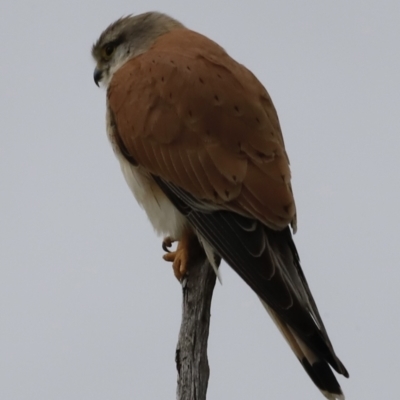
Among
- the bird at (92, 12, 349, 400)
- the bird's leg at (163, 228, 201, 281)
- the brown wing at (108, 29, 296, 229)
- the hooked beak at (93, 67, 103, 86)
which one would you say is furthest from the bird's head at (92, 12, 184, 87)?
the bird's leg at (163, 228, 201, 281)

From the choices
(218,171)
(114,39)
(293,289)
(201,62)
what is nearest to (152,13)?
(114,39)

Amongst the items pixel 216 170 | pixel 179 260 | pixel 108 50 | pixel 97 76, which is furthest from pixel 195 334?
pixel 108 50

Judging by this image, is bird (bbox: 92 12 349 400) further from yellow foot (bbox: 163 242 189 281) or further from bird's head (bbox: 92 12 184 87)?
bird's head (bbox: 92 12 184 87)

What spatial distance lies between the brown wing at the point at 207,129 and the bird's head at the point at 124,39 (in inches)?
24.5

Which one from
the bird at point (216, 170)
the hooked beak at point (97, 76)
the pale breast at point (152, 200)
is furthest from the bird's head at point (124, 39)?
the pale breast at point (152, 200)

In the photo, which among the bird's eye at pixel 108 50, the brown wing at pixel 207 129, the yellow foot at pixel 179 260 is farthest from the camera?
the bird's eye at pixel 108 50

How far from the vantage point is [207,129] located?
4.91 meters

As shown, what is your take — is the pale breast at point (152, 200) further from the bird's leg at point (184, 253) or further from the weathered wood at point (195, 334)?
the weathered wood at point (195, 334)

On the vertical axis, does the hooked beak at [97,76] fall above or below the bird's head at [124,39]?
below

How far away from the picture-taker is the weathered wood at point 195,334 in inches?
164

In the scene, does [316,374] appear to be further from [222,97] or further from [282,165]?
[222,97]

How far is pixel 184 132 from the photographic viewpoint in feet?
16.3

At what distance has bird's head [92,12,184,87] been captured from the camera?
19.7ft

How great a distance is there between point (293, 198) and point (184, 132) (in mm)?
645
